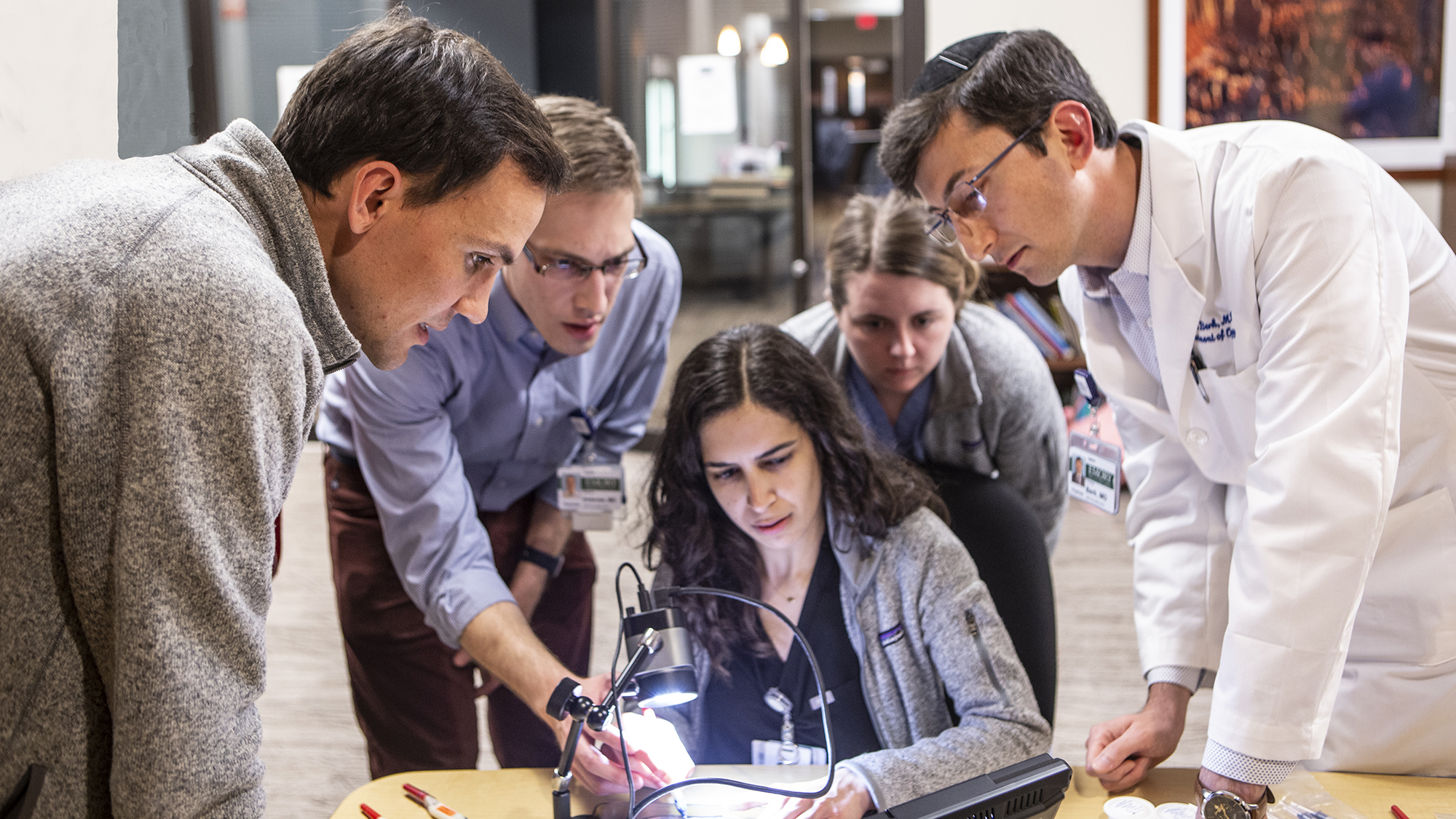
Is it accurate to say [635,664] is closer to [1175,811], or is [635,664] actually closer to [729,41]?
[1175,811]

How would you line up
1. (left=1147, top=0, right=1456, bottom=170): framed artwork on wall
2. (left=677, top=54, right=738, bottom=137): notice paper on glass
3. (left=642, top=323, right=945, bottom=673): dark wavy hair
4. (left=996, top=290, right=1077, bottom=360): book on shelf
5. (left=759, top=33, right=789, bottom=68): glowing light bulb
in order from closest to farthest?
(left=642, top=323, right=945, bottom=673): dark wavy hair → (left=1147, top=0, right=1456, bottom=170): framed artwork on wall → (left=996, top=290, right=1077, bottom=360): book on shelf → (left=759, top=33, right=789, bottom=68): glowing light bulb → (left=677, top=54, right=738, bottom=137): notice paper on glass

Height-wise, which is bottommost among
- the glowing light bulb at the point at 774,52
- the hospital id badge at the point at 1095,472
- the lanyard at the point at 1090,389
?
the hospital id badge at the point at 1095,472

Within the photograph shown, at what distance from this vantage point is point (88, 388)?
2.33ft

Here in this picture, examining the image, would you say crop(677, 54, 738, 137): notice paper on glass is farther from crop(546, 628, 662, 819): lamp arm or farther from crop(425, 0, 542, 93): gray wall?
crop(546, 628, 662, 819): lamp arm

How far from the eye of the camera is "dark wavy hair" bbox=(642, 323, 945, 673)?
1613 mm

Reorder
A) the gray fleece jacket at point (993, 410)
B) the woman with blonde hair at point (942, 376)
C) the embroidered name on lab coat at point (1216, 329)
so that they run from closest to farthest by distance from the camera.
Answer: the embroidered name on lab coat at point (1216, 329) → the woman with blonde hair at point (942, 376) → the gray fleece jacket at point (993, 410)

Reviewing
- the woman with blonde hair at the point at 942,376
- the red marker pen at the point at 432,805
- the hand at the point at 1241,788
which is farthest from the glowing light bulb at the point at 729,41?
the hand at the point at 1241,788

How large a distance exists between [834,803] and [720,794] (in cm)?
15

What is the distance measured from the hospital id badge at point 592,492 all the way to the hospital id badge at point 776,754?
0.59 m

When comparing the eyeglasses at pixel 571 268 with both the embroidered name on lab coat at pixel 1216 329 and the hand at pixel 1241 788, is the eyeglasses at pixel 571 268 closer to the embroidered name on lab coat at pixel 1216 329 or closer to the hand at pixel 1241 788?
the embroidered name on lab coat at pixel 1216 329

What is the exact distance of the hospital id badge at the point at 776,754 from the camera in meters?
1.51

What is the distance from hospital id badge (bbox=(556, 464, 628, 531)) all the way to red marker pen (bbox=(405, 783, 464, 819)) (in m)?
0.73

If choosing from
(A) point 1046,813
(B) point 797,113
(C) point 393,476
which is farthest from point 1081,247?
(B) point 797,113

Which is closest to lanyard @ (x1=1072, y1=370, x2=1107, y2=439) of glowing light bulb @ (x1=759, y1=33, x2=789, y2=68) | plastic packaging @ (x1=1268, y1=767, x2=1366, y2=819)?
plastic packaging @ (x1=1268, y1=767, x2=1366, y2=819)
